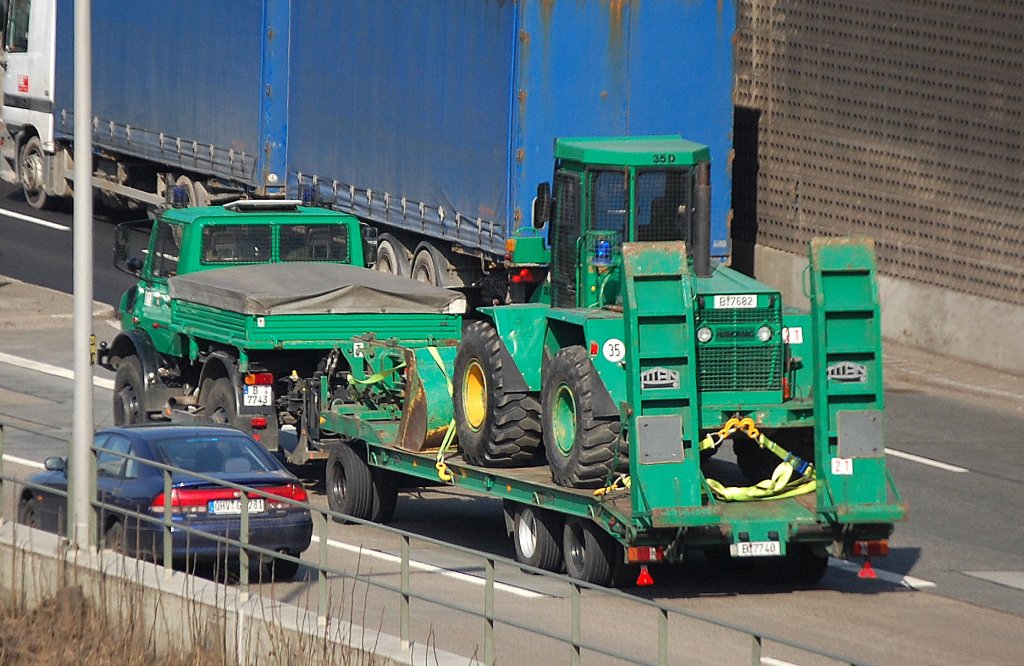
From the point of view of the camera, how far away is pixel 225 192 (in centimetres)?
3231

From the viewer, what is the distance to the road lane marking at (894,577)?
51.0 ft

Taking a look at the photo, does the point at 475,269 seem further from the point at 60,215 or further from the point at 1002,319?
the point at 60,215

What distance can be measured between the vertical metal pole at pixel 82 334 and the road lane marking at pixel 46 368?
1121 cm

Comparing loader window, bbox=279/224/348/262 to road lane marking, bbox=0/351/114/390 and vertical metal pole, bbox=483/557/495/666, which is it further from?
vertical metal pole, bbox=483/557/495/666

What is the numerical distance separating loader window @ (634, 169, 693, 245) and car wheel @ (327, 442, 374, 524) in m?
3.59

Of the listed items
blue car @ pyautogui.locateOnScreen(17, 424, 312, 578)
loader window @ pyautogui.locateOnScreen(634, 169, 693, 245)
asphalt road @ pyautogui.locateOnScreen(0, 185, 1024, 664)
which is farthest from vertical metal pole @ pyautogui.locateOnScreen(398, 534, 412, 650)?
loader window @ pyautogui.locateOnScreen(634, 169, 693, 245)

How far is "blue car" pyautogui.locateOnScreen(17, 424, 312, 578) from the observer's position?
13352 mm

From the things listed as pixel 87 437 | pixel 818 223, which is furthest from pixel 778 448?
pixel 818 223

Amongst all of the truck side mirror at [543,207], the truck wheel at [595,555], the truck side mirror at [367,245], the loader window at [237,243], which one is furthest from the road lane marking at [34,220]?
the truck wheel at [595,555]

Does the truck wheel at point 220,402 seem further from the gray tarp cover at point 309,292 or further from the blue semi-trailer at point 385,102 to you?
the blue semi-trailer at point 385,102

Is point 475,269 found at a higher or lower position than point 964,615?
higher

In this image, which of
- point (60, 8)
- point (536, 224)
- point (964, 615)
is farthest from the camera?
point (60, 8)

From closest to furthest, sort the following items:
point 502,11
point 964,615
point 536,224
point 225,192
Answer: point 964,615
point 536,224
point 502,11
point 225,192

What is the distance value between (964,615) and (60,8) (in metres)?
25.2
